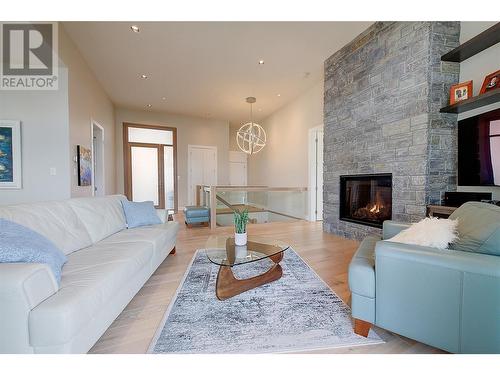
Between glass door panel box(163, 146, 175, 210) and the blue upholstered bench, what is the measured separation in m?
2.87

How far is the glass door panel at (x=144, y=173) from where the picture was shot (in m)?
6.88

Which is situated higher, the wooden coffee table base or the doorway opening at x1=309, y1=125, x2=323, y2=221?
the doorway opening at x1=309, y1=125, x2=323, y2=221

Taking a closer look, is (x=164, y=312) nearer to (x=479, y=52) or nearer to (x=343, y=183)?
(x=343, y=183)

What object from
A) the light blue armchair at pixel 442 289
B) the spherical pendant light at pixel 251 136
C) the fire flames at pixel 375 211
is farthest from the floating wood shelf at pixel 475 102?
the spherical pendant light at pixel 251 136

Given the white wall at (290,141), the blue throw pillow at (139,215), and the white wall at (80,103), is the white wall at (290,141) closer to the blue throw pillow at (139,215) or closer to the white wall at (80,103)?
the blue throw pillow at (139,215)

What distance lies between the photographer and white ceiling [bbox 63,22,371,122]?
10.2 feet

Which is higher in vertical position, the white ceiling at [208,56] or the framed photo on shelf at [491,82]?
the white ceiling at [208,56]

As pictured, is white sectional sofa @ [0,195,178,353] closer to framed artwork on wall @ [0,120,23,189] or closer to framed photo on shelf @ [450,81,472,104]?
framed artwork on wall @ [0,120,23,189]

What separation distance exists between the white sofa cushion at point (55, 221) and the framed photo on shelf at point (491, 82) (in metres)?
3.96

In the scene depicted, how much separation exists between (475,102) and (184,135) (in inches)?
266

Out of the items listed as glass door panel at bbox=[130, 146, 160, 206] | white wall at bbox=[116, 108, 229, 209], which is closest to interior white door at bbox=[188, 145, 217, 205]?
white wall at bbox=[116, 108, 229, 209]

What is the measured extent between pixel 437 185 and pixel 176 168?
6.51 meters

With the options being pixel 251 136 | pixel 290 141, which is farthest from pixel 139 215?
pixel 290 141
